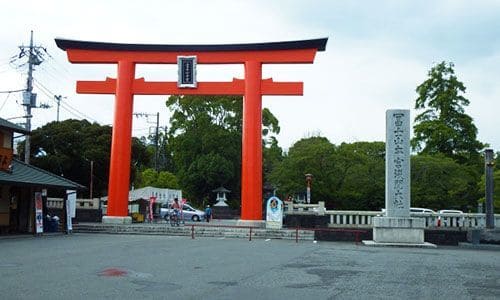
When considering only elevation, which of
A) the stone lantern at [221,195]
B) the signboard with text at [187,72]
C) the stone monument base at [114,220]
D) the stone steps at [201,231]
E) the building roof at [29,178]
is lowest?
the stone steps at [201,231]

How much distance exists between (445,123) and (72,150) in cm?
3218

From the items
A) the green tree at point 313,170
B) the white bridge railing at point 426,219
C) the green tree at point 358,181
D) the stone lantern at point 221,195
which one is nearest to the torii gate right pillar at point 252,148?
the white bridge railing at point 426,219

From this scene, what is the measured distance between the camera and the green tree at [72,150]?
41.0 m

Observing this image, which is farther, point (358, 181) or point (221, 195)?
point (221, 195)

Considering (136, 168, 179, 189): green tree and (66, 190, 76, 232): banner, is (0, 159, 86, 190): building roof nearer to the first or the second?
(66, 190, 76, 232): banner

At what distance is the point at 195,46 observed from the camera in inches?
1126

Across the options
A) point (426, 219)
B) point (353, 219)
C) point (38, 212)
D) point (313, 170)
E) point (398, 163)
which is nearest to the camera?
point (398, 163)

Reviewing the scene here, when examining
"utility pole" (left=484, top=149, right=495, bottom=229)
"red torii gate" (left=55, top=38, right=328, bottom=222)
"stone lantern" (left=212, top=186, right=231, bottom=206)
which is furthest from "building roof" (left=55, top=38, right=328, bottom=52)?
"stone lantern" (left=212, top=186, right=231, bottom=206)

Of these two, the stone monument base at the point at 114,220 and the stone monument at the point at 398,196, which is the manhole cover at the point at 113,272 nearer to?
the stone monument at the point at 398,196

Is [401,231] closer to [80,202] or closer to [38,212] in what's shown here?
[38,212]

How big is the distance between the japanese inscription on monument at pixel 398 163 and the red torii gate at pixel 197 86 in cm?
725

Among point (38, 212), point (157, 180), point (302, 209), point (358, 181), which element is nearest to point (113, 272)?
point (38, 212)

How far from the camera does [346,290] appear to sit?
9.48 m

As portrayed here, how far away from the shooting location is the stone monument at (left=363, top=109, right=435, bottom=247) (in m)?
21.1
